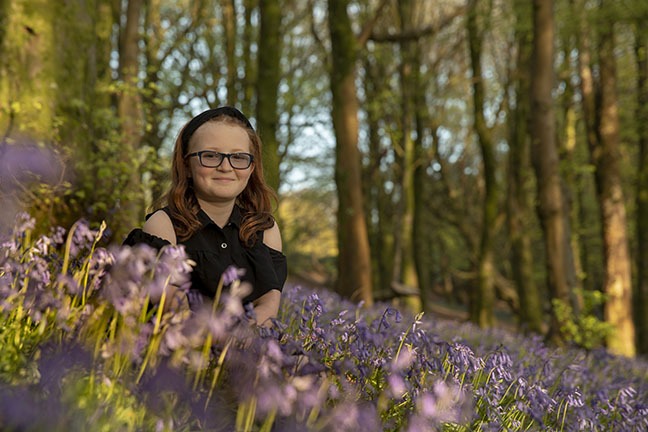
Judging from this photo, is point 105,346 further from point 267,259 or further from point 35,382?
point 267,259

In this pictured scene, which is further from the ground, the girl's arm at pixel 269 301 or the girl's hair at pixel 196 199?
the girl's hair at pixel 196 199

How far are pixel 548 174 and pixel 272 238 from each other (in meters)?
7.25

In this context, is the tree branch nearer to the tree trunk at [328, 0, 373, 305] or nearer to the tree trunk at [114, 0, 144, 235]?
the tree trunk at [328, 0, 373, 305]

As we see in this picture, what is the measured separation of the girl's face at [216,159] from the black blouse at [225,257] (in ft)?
0.69

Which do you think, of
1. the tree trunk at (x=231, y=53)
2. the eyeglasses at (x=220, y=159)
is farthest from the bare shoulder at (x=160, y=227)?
the tree trunk at (x=231, y=53)

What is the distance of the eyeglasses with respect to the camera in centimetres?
338

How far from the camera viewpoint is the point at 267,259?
3617mm

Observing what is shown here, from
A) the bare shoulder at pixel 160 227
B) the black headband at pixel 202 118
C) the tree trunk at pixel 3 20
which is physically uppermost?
the tree trunk at pixel 3 20

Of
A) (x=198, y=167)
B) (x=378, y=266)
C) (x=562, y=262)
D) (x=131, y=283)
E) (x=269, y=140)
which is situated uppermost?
(x=269, y=140)

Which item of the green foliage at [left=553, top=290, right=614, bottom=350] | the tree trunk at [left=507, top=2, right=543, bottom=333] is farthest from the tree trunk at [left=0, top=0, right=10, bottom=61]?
the tree trunk at [left=507, top=2, right=543, bottom=333]

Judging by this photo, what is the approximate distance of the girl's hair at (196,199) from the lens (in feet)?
11.2

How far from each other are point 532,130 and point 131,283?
9184 millimetres

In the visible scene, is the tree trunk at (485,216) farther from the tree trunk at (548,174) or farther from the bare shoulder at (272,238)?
the bare shoulder at (272,238)

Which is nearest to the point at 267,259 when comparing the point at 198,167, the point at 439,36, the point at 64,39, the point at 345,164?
the point at 198,167
